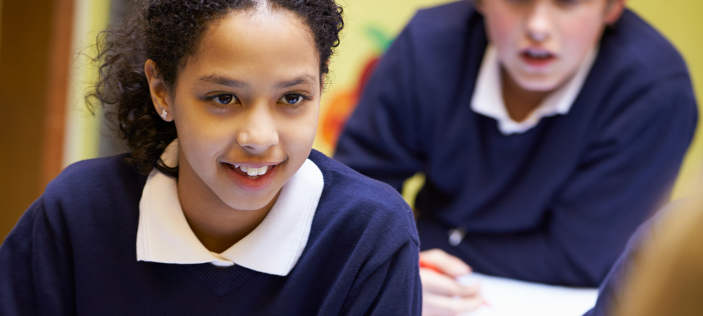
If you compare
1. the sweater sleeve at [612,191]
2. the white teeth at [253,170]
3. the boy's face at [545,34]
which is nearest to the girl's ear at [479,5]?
the boy's face at [545,34]

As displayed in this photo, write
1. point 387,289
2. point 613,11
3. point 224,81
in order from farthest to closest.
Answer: point 613,11 → point 387,289 → point 224,81

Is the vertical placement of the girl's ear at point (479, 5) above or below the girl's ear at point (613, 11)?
below

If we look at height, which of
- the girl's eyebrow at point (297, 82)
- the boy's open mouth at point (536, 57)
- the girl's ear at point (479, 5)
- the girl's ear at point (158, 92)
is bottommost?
the girl's ear at point (158, 92)

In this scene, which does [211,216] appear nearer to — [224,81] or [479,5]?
[224,81]

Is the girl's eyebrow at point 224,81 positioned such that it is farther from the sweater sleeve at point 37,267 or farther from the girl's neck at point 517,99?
the girl's neck at point 517,99

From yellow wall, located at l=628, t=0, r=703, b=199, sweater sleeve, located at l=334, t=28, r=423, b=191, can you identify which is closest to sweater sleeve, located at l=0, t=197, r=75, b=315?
sweater sleeve, located at l=334, t=28, r=423, b=191

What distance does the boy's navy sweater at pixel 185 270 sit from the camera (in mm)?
737

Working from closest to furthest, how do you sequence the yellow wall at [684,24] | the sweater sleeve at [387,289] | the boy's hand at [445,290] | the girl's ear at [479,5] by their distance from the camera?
the sweater sleeve at [387,289]
the boy's hand at [445,290]
the girl's ear at [479,5]
the yellow wall at [684,24]

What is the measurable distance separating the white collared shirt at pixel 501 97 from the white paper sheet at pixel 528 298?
282 millimetres

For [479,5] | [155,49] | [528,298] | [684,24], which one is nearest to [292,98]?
[155,49]

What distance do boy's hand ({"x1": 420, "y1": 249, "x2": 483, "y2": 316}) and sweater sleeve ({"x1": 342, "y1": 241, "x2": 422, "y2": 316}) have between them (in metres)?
0.22

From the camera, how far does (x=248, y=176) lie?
68 centimetres

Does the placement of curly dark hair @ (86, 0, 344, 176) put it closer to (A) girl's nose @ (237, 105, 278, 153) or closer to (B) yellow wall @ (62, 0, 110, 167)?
(A) girl's nose @ (237, 105, 278, 153)

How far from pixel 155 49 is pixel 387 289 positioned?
35cm
